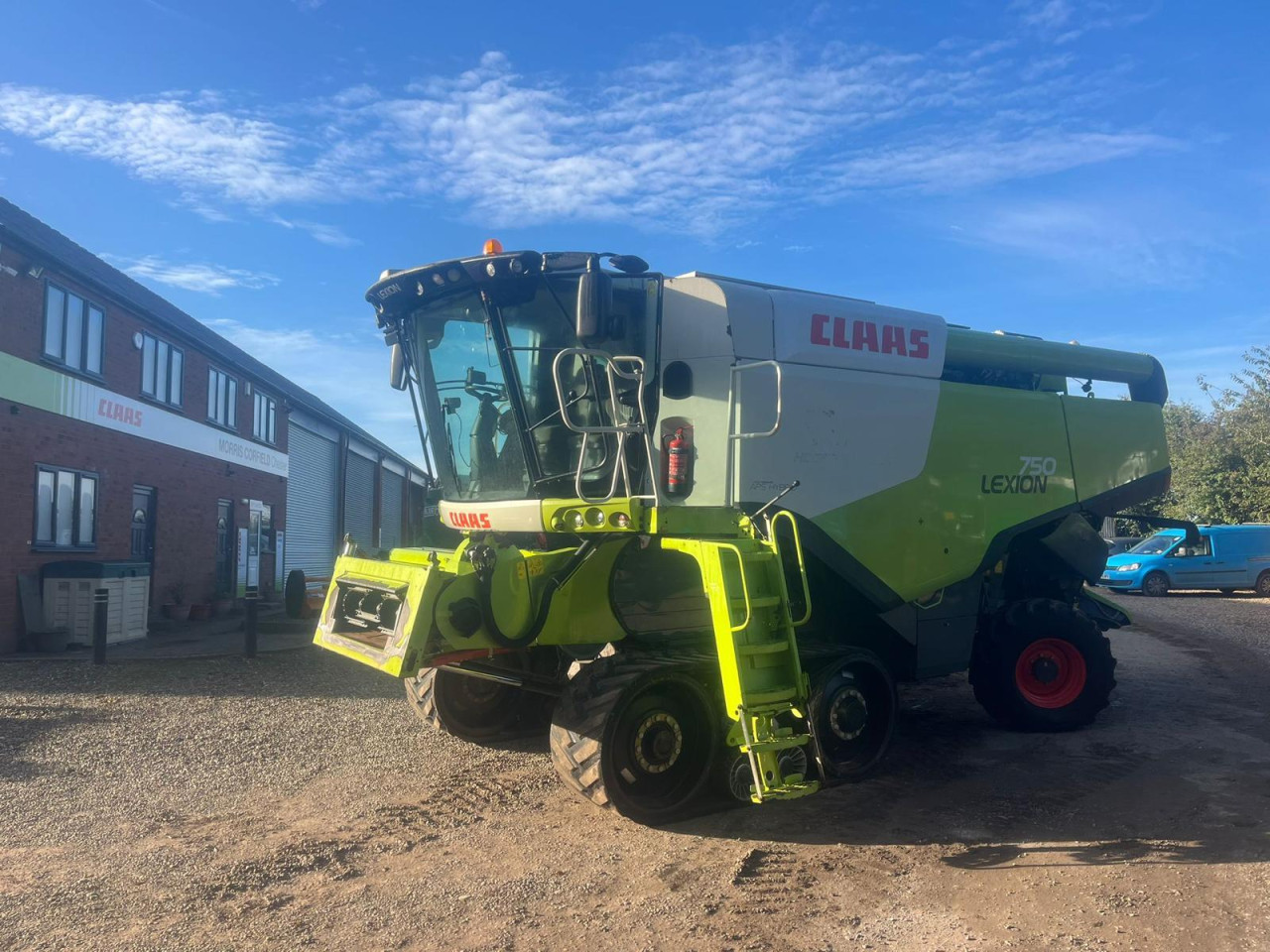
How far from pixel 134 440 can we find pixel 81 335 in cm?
220

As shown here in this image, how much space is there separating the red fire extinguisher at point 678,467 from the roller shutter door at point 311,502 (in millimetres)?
20370

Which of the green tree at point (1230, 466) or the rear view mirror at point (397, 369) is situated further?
the green tree at point (1230, 466)

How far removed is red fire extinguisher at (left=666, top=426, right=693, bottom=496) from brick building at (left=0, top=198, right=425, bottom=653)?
189 inches

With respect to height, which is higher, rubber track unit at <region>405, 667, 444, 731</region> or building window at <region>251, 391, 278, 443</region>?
building window at <region>251, 391, 278, 443</region>

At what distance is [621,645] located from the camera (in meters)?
6.36

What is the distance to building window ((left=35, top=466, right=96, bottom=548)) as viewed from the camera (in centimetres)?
1370

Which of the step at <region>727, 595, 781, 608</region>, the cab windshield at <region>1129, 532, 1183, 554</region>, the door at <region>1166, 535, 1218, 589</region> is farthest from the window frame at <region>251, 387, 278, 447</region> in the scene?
the door at <region>1166, 535, 1218, 589</region>

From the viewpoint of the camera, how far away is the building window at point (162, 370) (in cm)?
1689

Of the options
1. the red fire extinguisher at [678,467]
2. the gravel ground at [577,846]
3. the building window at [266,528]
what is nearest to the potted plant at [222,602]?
the building window at [266,528]

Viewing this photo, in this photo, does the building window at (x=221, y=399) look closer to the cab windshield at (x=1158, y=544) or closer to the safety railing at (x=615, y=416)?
the safety railing at (x=615, y=416)

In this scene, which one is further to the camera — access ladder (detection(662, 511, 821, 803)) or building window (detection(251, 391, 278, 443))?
building window (detection(251, 391, 278, 443))

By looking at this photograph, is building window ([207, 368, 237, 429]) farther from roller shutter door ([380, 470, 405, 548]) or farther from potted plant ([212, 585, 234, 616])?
roller shutter door ([380, 470, 405, 548])

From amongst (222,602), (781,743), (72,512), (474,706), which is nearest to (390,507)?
(222,602)

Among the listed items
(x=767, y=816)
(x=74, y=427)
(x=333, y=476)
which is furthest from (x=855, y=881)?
(x=333, y=476)
